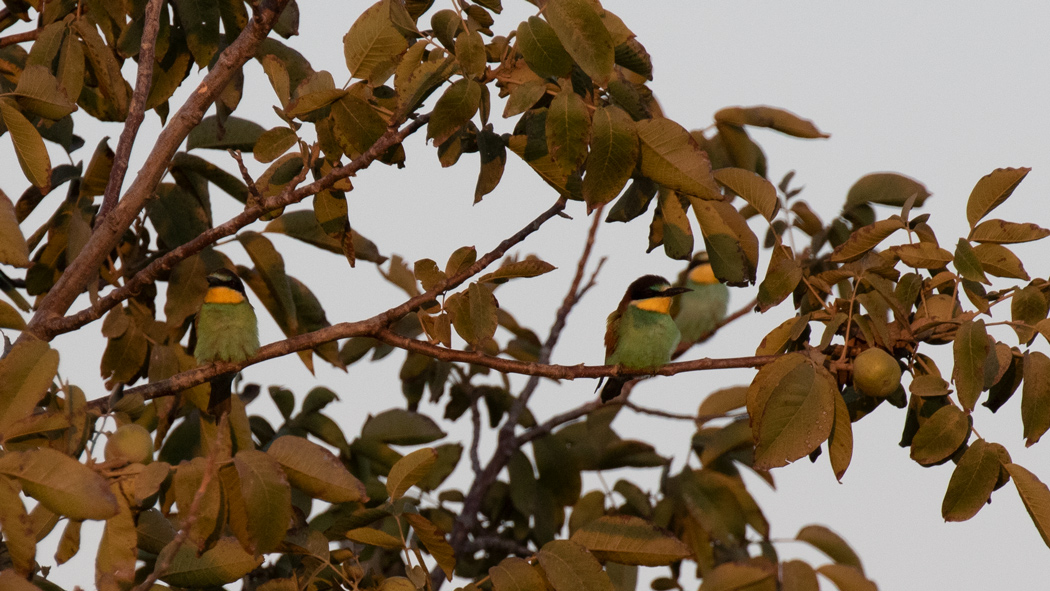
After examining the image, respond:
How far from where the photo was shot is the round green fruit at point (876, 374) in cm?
249

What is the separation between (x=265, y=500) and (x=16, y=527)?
473 mm

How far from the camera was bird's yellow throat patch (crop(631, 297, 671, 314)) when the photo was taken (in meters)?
4.68

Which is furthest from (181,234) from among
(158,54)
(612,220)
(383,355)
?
(612,220)

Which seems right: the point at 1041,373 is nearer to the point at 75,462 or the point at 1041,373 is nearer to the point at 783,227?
the point at 783,227

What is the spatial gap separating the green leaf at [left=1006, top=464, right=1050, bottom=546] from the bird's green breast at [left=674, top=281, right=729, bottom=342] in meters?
4.35

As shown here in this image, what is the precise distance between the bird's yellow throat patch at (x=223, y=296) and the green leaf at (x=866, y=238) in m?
2.61

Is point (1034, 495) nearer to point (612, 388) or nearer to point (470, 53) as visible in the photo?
point (470, 53)

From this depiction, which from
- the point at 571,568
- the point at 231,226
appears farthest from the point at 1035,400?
the point at 231,226

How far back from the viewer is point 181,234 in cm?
362

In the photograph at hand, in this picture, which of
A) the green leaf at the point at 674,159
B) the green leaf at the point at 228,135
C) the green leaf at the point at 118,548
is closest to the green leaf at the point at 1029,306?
the green leaf at the point at 674,159

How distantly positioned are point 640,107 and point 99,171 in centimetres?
216

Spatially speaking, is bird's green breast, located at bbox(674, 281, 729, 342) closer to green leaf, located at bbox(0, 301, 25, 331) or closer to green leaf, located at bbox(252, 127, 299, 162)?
green leaf, located at bbox(252, 127, 299, 162)

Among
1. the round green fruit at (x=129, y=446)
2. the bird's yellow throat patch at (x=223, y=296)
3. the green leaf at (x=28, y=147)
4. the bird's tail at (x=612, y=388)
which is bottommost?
the round green fruit at (x=129, y=446)

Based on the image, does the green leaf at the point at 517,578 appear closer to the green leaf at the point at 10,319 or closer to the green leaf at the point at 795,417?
the green leaf at the point at 795,417
